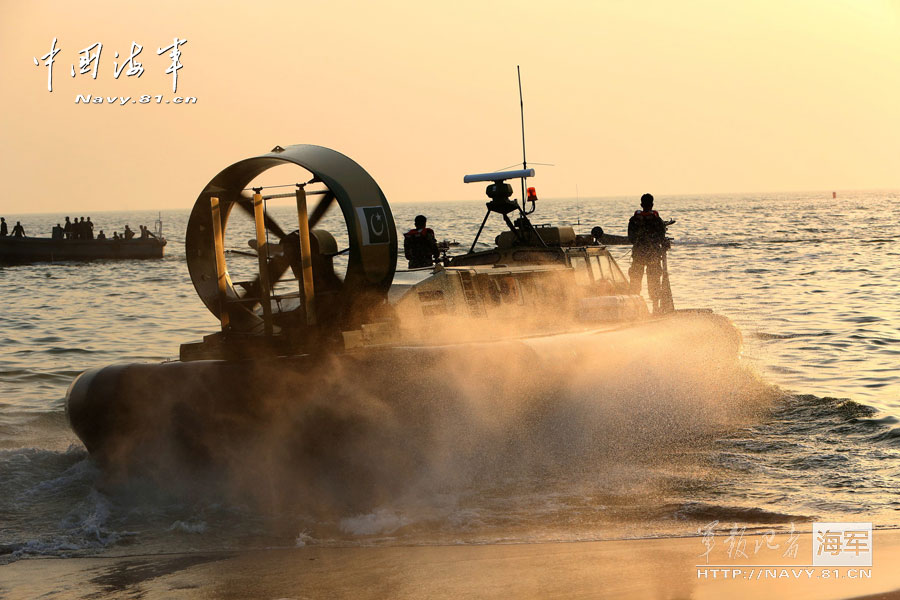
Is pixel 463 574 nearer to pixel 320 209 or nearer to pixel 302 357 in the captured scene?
pixel 302 357

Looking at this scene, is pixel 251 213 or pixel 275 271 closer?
pixel 275 271

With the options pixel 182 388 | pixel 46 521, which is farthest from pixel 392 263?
pixel 46 521

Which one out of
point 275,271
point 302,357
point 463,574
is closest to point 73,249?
point 275,271

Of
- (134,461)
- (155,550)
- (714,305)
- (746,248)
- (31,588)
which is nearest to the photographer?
(31,588)

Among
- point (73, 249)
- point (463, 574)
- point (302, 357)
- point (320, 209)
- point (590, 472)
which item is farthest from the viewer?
point (73, 249)

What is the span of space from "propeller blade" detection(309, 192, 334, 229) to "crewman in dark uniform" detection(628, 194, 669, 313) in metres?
5.02

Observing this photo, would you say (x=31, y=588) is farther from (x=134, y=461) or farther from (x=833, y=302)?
(x=833, y=302)

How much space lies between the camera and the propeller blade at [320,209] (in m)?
6.95

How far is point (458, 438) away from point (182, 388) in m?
1.91

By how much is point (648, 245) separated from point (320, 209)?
5.21m

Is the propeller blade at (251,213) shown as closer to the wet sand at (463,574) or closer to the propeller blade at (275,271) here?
the propeller blade at (275,271)

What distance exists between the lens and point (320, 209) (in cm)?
702

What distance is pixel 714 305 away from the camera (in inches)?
737

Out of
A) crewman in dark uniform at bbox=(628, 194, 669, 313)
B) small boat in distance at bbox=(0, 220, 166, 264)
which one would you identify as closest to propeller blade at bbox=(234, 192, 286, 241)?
crewman in dark uniform at bbox=(628, 194, 669, 313)
